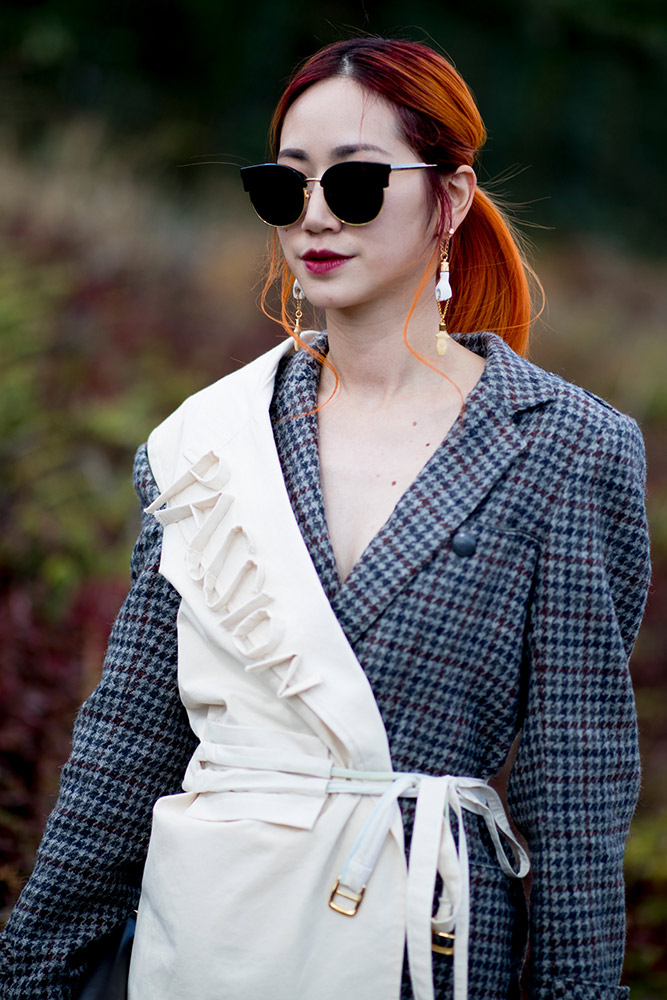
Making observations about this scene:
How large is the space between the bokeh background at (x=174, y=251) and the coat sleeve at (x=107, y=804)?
888 millimetres

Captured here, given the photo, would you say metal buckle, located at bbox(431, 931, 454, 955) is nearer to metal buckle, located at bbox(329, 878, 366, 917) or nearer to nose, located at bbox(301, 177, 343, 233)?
metal buckle, located at bbox(329, 878, 366, 917)

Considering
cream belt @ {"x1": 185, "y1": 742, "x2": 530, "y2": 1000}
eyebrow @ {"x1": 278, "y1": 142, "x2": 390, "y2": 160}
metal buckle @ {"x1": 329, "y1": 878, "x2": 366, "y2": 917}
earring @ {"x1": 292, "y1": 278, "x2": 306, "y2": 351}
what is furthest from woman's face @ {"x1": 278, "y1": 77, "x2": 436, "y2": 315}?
metal buckle @ {"x1": 329, "y1": 878, "x2": 366, "y2": 917}

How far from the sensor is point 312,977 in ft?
5.82

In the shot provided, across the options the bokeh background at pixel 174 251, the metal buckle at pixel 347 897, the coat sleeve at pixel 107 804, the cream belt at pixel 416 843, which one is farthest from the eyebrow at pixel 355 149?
the metal buckle at pixel 347 897

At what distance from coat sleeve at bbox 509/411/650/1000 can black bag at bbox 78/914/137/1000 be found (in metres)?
0.72

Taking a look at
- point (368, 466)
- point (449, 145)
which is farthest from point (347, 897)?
point (449, 145)

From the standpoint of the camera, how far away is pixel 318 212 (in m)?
1.94

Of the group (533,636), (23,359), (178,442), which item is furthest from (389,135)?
(23,359)

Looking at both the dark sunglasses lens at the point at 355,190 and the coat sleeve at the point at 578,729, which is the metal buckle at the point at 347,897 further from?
the dark sunglasses lens at the point at 355,190

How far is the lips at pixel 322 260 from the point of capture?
6.43 feet

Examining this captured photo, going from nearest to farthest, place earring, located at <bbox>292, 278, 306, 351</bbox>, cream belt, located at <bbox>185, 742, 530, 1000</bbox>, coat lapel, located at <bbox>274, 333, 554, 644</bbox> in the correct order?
cream belt, located at <bbox>185, 742, 530, 1000</bbox> → coat lapel, located at <bbox>274, 333, 554, 644</bbox> → earring, located at <bbox>292, 278, 306, 351</bbox>

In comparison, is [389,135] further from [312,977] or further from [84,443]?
[84,443]

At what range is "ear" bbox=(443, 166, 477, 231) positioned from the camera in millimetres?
2043

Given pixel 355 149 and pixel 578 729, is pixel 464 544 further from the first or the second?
pixel 355 149
